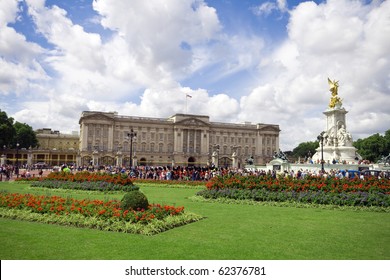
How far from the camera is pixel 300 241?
7957 mm

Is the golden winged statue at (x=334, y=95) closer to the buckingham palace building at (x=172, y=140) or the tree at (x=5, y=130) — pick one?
the buckingham palace building at (x=172, y=140)

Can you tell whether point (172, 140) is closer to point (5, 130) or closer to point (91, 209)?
point (5, 130)

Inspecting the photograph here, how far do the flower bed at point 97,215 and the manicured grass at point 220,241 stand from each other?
361 mm

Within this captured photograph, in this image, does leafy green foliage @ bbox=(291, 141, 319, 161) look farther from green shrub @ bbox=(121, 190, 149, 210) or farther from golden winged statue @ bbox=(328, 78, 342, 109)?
green shrub @ bbox=(121, 190, 149, 210)

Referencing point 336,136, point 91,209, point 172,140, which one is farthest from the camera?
point 172,140

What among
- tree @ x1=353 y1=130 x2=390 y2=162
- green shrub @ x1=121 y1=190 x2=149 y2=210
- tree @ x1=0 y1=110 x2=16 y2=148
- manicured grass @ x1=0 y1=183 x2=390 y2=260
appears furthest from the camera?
tree @ x1=353 y1=130 x2=390 y2=162

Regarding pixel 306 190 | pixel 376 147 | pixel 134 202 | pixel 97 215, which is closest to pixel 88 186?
pixel 134 202

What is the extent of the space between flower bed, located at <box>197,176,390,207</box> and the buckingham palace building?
2232 inches

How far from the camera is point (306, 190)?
15.6 metres

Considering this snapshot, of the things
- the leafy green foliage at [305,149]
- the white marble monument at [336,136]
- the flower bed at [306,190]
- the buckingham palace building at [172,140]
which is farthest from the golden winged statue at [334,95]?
the leafy green foliage at [305,149]

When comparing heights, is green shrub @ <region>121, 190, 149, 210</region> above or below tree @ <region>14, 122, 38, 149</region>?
below

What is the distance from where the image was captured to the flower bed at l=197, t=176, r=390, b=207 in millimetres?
13993

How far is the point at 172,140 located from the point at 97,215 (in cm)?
7778

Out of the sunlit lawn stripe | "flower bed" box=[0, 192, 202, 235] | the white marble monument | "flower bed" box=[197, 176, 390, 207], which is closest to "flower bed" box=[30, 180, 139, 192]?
"flower bed" box=[197, 176, 390, 207]
